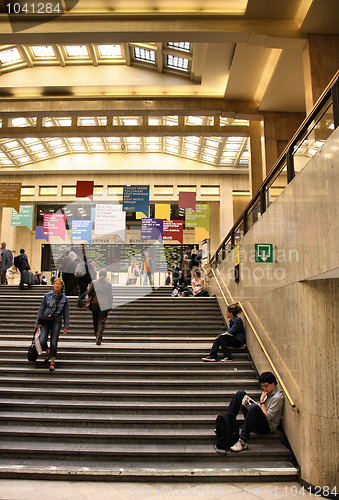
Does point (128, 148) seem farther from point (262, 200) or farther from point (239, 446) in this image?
point (239, 446)

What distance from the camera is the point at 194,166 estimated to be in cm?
2122

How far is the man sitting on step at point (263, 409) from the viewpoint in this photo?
507 centimetres

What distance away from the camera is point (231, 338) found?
7.32 metres

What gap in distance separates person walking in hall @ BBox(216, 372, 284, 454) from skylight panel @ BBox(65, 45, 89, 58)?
993cm

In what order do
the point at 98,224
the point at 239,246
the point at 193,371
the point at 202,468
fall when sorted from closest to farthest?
the point at 202,468 < the point at 193,371 < the point at 239,246 < the point at 98,224

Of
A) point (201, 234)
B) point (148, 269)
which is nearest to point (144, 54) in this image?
point (148, 269)

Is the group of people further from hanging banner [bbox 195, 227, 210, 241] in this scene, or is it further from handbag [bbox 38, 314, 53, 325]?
hanging banner [bbox 195, 227, 210, 241]

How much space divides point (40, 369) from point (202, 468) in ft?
10.5

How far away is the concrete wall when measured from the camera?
423 cm

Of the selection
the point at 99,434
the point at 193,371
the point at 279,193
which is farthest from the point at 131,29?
the point at 99,434

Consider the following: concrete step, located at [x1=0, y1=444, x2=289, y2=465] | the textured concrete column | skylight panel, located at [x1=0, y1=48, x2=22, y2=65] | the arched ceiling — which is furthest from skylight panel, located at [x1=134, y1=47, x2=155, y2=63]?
concrete step, located at [x1=0, y1=444, x2=289, y2=465]

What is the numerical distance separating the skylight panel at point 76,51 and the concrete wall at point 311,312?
27.2ft

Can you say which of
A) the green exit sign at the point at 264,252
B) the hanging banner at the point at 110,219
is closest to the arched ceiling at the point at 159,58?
the hanging banner at the point at 110,219

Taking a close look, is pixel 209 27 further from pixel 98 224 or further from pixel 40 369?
pixel 98 224
